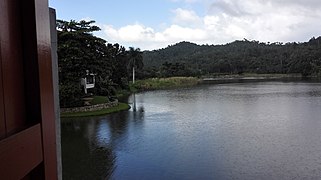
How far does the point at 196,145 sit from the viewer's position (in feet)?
53.8

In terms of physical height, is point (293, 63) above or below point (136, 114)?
above

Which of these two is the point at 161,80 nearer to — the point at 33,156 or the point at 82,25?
the point at 82,25

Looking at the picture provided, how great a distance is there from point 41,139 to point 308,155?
14.8 m

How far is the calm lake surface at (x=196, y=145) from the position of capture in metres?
12.4

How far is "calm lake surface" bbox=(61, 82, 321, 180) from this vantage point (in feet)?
40.6

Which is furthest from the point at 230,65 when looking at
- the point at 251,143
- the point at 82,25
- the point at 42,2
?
the point at 42,2

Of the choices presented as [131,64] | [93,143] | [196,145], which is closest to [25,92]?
[196,145]

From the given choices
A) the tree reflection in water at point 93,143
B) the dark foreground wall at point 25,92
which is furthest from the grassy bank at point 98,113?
the dark foreground wall at point 25,92

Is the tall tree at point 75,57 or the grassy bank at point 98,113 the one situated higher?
the tall tree at point 75,57

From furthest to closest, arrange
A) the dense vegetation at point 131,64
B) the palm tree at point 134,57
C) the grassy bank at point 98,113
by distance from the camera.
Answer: the palm tree at point 134,57 < the dense vegetation at point 131,64 < the grassy bank at point 98,113

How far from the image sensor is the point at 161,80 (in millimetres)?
62594

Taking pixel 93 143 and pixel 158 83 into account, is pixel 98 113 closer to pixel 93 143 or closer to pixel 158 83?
pixel 93 143

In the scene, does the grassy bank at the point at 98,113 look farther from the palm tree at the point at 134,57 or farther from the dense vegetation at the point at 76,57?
the palm tree at the point at 134,57

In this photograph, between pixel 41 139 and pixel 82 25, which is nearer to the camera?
pixel 41 139
